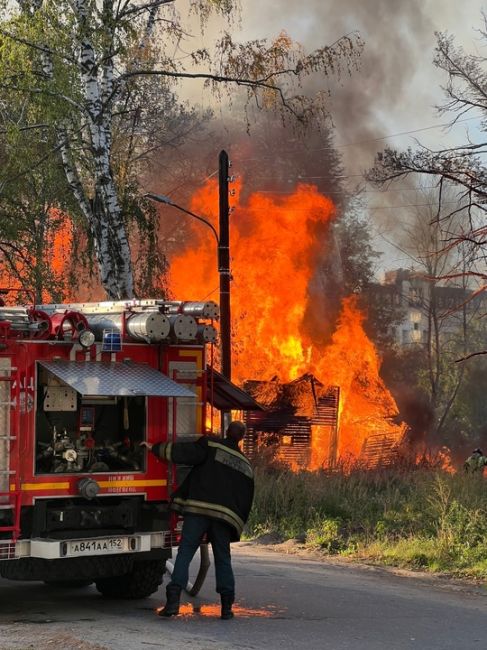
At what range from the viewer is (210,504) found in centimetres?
846

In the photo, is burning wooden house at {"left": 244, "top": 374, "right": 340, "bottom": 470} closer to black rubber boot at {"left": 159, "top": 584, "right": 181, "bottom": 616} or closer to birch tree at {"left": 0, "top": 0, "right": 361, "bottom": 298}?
birch tree at {"left": 0, "top": 0, "right": 361, "bottom": 298}

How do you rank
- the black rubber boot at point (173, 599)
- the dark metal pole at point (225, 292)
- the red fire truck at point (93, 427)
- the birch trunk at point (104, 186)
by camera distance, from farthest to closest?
the dark metal pole at point (225, 292)
the birch trunk at point (104, 186)
the black rubber boot at point (173, 599)
the red fire truck at point (93, 427)

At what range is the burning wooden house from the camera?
30516 millimetres

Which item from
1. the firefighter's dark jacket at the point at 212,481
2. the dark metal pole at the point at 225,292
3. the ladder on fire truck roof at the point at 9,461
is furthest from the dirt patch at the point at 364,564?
the dark metal pole at the point at 225,292

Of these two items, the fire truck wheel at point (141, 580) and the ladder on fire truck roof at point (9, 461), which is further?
the fire truck wheel at point (141, 580)

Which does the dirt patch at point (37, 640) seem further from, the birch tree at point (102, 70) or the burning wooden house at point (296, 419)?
the burning wooden house at point (296, 419)

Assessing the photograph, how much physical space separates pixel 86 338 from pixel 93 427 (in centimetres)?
89

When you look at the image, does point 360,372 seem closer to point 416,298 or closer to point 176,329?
point 416,298

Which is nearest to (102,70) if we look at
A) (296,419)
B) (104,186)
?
(104,186)

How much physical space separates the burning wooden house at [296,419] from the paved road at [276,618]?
743 inches

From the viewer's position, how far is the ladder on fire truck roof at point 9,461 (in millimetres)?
8062

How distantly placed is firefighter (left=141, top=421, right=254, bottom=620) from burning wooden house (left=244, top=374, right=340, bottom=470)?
21.1 metres

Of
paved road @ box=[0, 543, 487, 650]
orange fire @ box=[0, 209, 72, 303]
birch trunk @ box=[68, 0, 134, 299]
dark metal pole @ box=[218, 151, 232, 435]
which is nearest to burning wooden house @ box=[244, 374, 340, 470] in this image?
orange fire @ box=[0, 209, 72, 303]

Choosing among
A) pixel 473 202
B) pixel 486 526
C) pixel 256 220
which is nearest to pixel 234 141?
pixel 256 220
